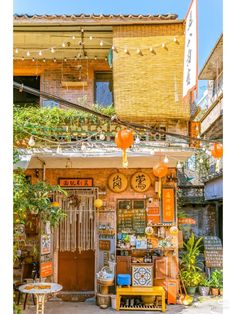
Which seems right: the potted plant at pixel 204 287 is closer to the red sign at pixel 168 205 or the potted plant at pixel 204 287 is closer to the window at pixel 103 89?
the red sign at pixel 168 205

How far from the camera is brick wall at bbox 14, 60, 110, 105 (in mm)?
10938

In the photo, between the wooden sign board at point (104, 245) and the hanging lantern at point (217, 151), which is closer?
the hanging lantern at point (217, 151)

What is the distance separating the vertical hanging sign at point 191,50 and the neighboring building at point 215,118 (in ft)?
18.8

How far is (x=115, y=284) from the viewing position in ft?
33.0

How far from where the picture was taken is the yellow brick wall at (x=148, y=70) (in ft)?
26.2

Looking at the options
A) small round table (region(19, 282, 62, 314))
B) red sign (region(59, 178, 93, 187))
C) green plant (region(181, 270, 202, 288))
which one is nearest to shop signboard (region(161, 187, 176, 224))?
green plant (region(181, 270, 202, 288))

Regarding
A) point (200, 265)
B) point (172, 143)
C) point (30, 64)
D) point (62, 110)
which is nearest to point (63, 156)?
point (62, 110)

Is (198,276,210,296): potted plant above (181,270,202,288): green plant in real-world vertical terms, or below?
below

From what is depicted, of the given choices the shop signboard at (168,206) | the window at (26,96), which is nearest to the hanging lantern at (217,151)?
the shop signboard at (168,206)

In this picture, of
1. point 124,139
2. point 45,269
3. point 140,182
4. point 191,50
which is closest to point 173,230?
point 140,182

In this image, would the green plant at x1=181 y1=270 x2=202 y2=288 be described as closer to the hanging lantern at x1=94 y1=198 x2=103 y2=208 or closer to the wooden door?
the wooden door

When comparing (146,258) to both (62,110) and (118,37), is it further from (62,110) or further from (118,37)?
(118,37)

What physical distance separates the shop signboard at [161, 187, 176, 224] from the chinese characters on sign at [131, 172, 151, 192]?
0.46 m

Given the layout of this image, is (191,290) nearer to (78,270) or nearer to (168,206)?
(168,206)
